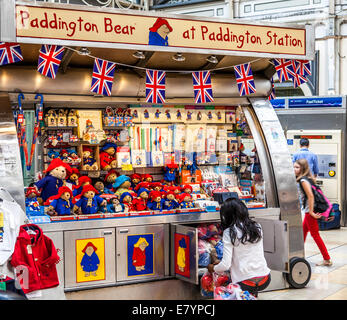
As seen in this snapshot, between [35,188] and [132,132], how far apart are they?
1.50 metres

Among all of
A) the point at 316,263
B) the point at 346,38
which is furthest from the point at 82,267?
the point at 346,38

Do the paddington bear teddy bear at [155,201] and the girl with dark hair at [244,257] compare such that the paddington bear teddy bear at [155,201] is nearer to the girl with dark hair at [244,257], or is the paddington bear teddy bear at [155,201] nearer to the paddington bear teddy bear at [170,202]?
the paddington bear teddy bear at [170,202]

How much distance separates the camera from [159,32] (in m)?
5.69

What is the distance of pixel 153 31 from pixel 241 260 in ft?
7.90

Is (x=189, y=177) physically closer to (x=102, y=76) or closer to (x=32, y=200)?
(x=102, y=76)

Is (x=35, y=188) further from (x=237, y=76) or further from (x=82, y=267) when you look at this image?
(x=237, y=76)

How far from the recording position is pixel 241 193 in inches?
286

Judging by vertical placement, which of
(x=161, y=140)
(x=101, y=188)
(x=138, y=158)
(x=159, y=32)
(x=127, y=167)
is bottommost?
(x=101, y=188)

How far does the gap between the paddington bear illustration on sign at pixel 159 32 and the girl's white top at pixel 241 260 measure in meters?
2.01

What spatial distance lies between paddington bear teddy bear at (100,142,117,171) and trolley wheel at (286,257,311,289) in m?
2.49

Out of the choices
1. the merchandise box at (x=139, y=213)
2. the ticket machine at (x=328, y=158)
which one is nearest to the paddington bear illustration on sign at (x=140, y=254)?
the merchandise box at (x=139, y=213)

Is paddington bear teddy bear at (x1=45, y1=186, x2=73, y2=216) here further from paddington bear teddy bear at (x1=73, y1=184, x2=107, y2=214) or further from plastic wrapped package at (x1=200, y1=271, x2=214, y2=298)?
plastic wrapped package at (x1=200, y1=271, x2=214, y2=298)

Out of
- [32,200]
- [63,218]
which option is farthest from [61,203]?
[32,200]

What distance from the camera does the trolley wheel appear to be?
682 centimetres
